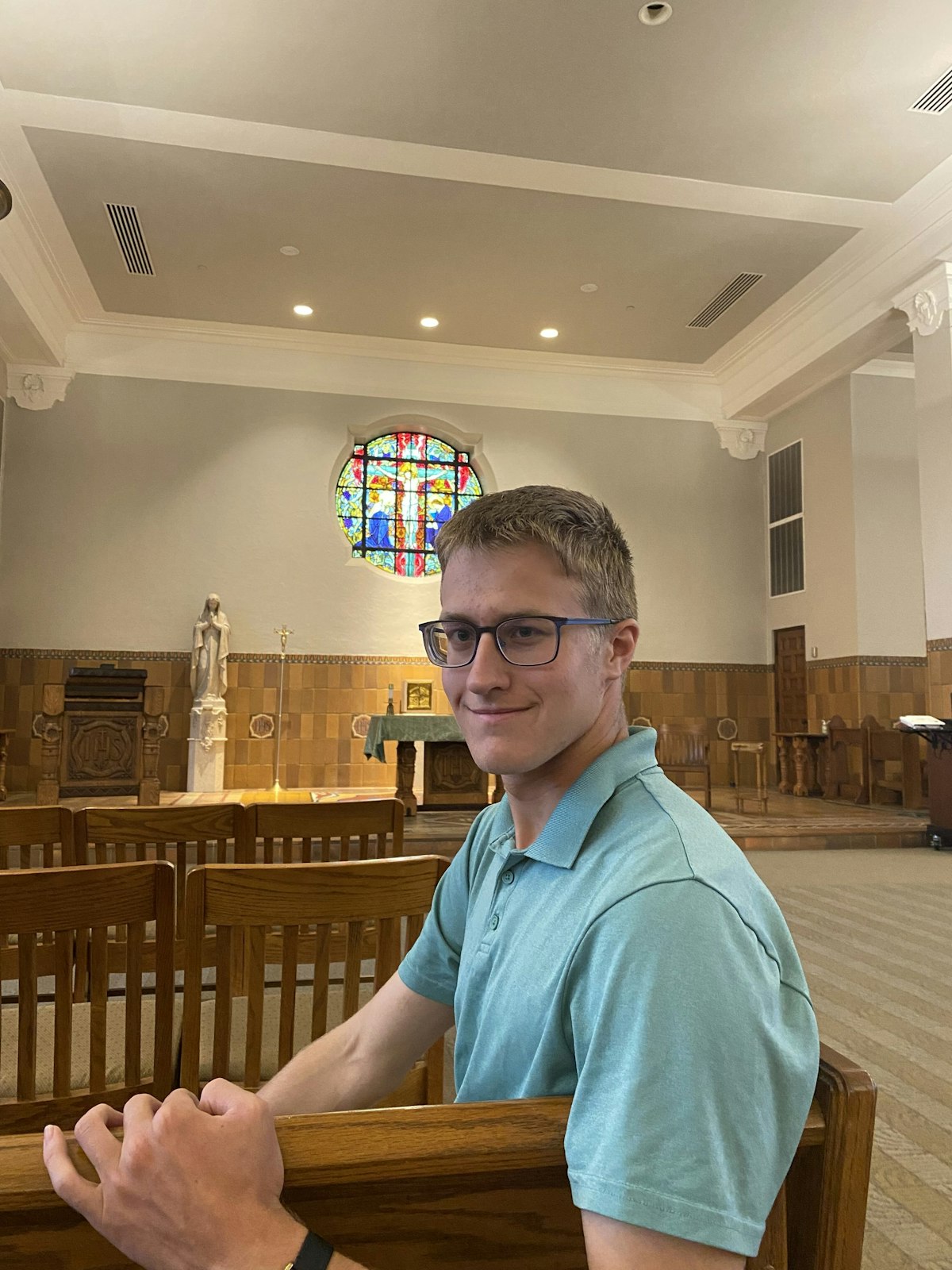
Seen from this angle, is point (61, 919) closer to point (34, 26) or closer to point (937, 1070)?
point (937, 1070)

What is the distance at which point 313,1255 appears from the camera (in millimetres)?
711

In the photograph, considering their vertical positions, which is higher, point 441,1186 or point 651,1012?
point 651,1012

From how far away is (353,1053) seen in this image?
1.29 meters

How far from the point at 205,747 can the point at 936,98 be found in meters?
8.88

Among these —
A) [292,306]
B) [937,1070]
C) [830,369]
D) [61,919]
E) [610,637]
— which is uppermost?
[292,306]

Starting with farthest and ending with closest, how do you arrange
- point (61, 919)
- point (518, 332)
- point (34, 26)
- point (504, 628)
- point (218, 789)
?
point (518, 332)
point (218, 789)
point (34, 26)
point (61, 919)
point (504, 628)

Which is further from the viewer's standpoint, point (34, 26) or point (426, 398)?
point (426, 398)

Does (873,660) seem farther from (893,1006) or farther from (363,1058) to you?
(363,1058)

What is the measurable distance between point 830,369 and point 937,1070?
895cm

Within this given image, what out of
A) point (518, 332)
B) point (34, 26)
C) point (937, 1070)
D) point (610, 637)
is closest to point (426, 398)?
point (518, 332)

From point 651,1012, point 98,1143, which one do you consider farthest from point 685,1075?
point 98,1143

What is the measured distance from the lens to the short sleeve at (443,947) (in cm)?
127

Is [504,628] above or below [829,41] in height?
below

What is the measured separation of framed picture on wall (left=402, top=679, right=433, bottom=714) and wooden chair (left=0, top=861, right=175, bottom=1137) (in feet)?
28.6
